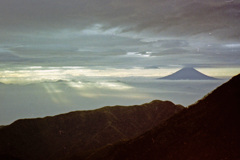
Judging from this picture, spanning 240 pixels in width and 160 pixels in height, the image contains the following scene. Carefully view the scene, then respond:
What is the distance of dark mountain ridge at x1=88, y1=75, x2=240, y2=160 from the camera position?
8338 centimetres

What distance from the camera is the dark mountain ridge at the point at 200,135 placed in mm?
83375

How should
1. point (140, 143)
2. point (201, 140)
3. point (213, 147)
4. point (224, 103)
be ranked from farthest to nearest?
point (140, 143), point (224, 103), point (201, 140), point (213, 147)

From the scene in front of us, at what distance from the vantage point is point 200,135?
93.3 meters

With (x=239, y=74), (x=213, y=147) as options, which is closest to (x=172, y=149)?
(x=213, y=147)

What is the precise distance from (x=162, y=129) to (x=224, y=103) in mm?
A: 30374

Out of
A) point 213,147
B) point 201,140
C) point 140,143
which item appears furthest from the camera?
point 140,143

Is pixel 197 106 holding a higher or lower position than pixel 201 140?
higher

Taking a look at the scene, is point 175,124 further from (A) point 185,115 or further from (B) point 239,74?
(B) point 239,74

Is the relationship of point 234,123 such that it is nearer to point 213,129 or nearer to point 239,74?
point 213,129

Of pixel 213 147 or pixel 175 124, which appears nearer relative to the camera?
pixel 213 147

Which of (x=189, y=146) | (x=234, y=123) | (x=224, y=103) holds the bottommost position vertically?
(x=189, y=146)

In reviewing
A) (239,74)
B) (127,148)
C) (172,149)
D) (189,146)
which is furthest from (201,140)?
(239,74)

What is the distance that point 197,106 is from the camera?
116438 millimetres

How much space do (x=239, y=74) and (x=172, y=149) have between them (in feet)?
182
